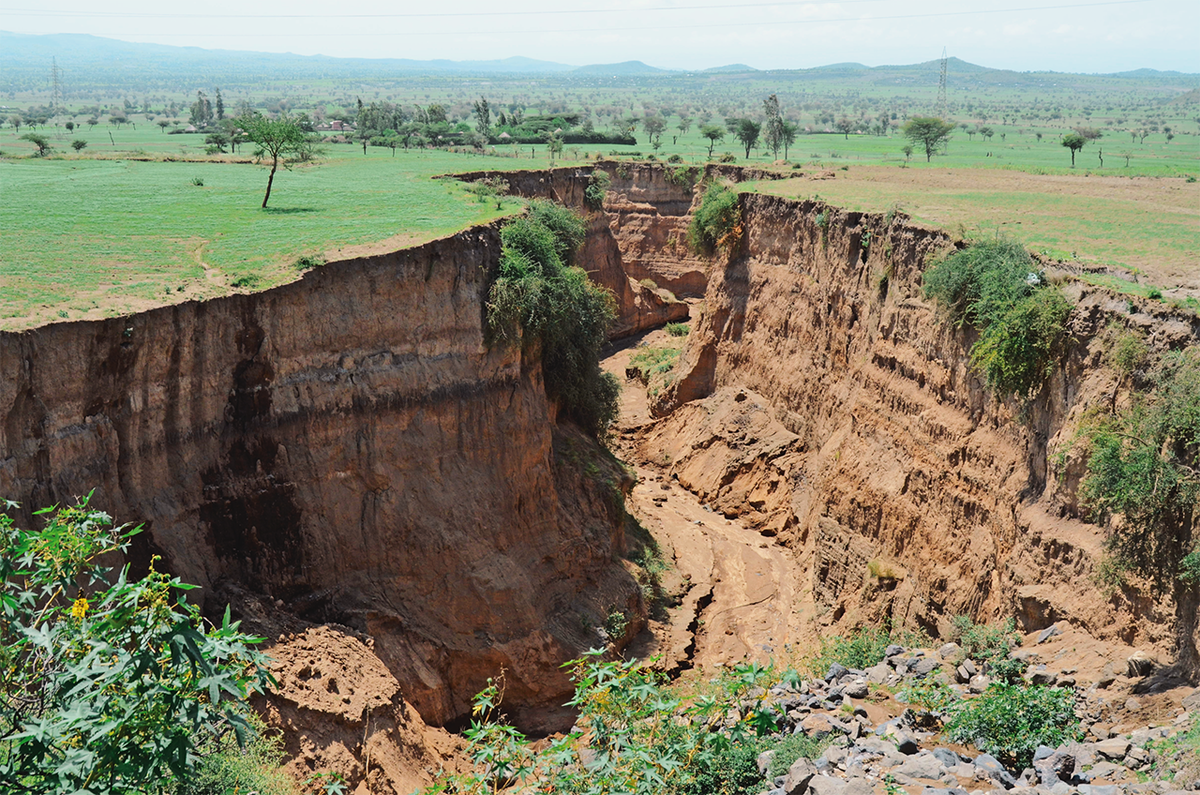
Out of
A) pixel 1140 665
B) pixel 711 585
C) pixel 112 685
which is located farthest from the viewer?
pixel 711 585

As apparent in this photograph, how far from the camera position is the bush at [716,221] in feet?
114

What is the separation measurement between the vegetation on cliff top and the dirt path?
12.5 feet

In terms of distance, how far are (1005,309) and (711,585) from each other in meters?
10.7

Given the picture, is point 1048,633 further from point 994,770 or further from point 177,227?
point 177,227

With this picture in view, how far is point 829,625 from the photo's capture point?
76.0 feet

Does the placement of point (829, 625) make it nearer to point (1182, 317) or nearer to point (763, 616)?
point (763, 616)

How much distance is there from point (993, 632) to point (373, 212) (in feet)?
59.2

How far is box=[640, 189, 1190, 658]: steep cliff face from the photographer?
1720cm

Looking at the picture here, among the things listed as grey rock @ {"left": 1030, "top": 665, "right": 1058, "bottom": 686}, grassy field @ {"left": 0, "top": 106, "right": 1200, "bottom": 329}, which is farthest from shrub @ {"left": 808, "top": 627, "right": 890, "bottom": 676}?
grassy field @ {"left": 0, "top": 106, "right": 1200, "bottom": 329}

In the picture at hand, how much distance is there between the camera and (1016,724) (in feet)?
41.4

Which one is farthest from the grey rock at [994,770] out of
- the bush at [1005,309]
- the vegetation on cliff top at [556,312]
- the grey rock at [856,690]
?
the vegetation on cliff top at [556,312]

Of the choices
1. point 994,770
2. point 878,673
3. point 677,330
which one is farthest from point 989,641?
point 677,330

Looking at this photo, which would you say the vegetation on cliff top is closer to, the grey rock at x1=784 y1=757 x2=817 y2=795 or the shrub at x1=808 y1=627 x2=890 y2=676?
the shrub at x1=808 y1=627 x2=890 y2=676

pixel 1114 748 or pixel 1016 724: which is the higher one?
pixel 1114 748
